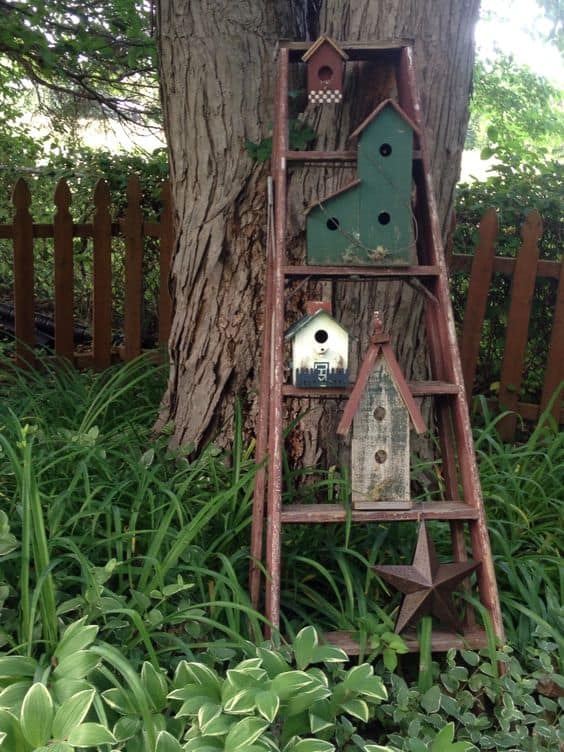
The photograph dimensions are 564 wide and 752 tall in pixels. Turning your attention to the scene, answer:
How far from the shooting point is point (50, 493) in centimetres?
250

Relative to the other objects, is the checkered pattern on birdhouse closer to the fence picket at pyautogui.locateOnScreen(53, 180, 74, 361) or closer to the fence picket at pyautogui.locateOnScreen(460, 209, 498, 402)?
the fence picket at pyautogui.locateOnScreen(460, 209, 498, 402)

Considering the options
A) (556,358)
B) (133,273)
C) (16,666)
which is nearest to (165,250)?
(133,273)

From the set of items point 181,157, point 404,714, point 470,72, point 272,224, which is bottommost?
point 404,714

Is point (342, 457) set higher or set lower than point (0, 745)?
higher

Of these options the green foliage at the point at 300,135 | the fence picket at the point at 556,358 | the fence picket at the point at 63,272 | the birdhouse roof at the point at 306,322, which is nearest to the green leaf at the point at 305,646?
the birdhouse roof at the point at 306,322

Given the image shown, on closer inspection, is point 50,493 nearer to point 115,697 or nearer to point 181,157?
point 115,697

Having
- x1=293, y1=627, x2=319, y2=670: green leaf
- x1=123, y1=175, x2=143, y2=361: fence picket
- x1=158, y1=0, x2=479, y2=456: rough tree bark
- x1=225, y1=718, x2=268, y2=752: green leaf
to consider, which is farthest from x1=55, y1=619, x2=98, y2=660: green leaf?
x1=123, y1=175, x2=143, y2=361: fence picket

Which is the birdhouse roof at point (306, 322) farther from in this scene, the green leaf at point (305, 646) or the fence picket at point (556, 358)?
the fence picket at point (556, 358)

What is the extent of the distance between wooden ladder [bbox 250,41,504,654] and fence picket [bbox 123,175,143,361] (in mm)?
2085

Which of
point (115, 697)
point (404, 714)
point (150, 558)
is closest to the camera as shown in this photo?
point (115, 697)

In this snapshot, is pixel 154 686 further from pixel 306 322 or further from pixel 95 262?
pixel 95 262

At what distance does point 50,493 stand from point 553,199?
9.92 ft

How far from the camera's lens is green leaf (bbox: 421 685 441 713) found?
1.92 metres

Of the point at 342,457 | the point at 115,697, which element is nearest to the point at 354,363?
the point at 342,457
